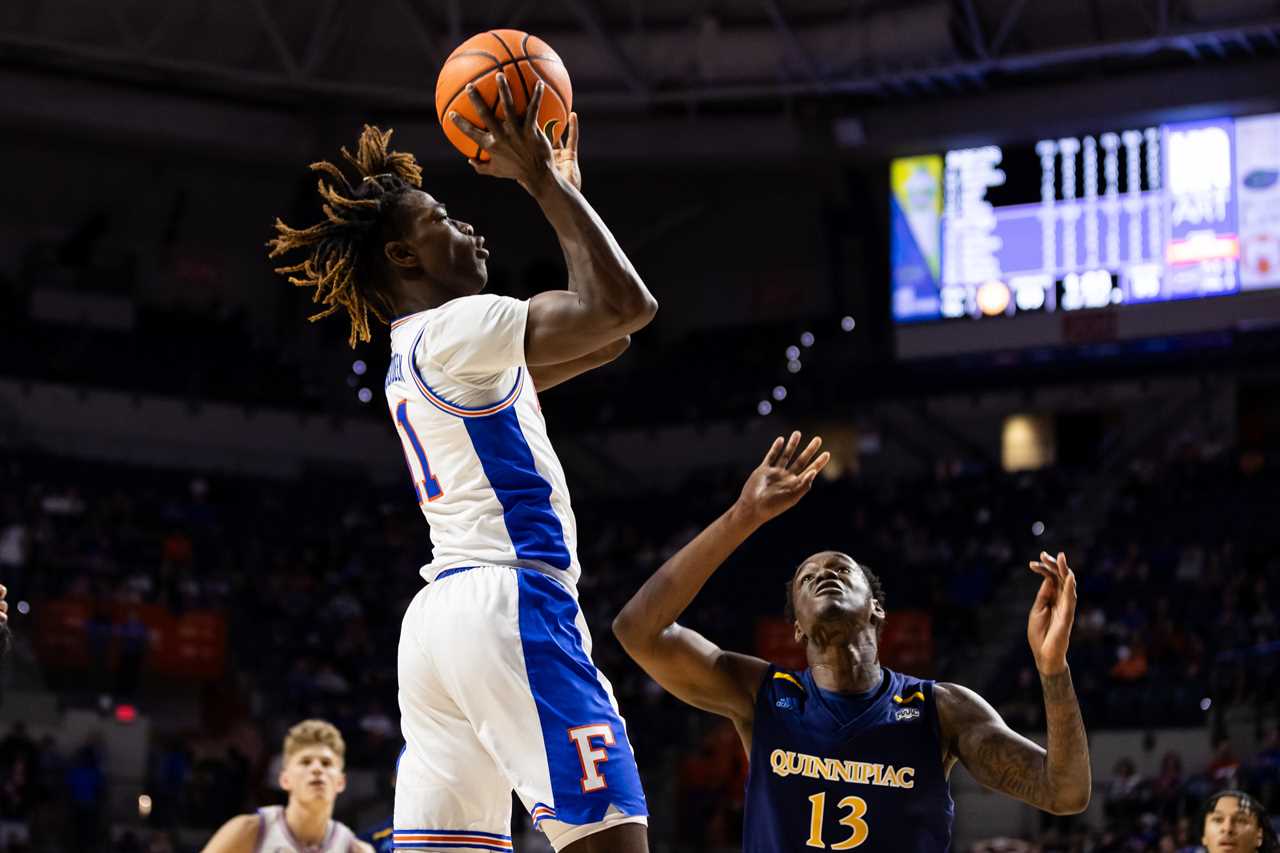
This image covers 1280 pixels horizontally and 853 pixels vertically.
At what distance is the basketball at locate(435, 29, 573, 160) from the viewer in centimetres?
423

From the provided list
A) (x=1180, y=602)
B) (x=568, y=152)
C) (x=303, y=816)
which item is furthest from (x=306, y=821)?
(x=1180, y=602)

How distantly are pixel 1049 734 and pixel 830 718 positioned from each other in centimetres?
60

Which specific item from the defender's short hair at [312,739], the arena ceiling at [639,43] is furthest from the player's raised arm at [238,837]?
the arena ceiling at [639,43]

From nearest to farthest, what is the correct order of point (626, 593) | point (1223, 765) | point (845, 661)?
point (845, 661)
point (1223, 765)
point (626, 593)

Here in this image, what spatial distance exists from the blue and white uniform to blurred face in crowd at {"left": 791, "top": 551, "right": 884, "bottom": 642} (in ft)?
2.46

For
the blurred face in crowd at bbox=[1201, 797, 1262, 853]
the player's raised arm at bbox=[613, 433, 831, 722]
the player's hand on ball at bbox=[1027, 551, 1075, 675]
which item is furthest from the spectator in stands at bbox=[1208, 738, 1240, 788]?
the player's hand on ball at bbox=[1027, 551, 1075, 675]

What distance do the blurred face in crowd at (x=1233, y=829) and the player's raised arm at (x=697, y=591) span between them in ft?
6.81

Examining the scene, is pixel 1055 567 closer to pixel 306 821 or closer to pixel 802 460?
pixel 802 460

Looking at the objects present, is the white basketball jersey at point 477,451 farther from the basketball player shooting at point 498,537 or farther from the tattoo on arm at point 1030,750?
the tattoo on arm at point 1030,750

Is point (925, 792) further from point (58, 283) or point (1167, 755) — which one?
point (58, 283)

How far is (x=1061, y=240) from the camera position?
1905cm

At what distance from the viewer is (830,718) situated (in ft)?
14.3

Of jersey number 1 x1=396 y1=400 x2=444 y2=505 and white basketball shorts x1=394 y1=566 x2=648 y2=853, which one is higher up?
jersey number 1 x1=396 y1=400 x2=444 y2=505

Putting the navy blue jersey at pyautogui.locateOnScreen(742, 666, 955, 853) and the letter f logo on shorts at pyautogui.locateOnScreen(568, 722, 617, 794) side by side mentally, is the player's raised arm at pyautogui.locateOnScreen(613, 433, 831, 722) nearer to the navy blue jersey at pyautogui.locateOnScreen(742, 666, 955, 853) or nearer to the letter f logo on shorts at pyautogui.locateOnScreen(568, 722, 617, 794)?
the navy blue jersey at pyautogui.locateOnScreen(742, 666, 955, 853)
